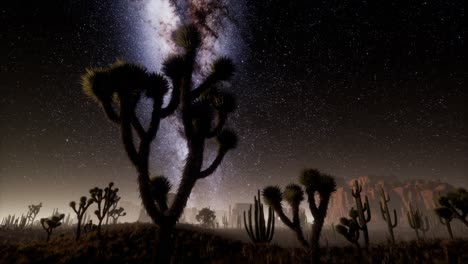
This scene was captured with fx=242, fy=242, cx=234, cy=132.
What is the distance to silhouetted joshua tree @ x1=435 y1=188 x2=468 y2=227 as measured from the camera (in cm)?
1299

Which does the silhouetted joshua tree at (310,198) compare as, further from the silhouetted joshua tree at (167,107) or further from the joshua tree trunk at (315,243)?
the silhouetted joshua tree at (167,107)

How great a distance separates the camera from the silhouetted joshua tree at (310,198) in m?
10.4

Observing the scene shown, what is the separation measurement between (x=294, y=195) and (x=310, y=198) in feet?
3.81

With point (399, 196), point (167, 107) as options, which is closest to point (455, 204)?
point (167, 107)

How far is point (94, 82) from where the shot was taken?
7.06m

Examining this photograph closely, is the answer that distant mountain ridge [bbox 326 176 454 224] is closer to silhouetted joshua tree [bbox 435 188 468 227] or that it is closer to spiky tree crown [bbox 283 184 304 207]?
silhouetted joshua tree [bbox 435 188 468 227]

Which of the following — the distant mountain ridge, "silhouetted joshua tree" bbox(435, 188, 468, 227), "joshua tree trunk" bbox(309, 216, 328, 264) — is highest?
the distant mountain ridge

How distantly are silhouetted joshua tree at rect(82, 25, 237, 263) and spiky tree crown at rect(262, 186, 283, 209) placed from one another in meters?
5.62

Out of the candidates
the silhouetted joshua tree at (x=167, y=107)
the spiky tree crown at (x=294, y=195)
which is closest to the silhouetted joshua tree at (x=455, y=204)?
the spiky tree crown at (x=294, y=195)

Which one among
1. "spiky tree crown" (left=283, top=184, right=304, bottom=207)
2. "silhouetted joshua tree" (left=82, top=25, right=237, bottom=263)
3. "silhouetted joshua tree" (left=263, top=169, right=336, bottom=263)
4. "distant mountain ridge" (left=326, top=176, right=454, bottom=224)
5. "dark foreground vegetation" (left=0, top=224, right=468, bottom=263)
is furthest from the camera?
"distant mountain ridge" (left=326, top=176, right=454, bottom=224)

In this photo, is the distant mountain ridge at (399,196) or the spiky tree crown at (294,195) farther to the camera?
the distant mountain ridge at (399,196)

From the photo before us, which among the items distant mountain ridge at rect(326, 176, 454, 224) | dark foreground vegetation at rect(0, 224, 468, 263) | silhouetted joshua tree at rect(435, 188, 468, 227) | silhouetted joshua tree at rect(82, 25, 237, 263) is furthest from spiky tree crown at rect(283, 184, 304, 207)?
distant mountain ridge at rect(326, 176, 454, 224)

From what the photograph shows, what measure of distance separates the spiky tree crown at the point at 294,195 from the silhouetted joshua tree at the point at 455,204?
847cm

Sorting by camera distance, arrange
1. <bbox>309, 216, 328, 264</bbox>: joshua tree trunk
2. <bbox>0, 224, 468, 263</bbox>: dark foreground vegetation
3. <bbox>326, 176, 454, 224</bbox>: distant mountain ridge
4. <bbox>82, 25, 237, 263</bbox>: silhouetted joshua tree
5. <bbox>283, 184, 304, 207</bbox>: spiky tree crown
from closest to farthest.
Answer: <bbox>82, 25, 237, 263</bbox>: silhouetted joshua tree, <bbox>309, 216, 328, 264</bbox>: joshua tree trunk, <bbox>0, 224, 468, 263</bbox>: dark foreground vegetation, <bbox>283, 184, 304, 207</bbox>: spiky tree crown, <bbox>326, 176, 454, 224</bbox>: distant mountain ridge
